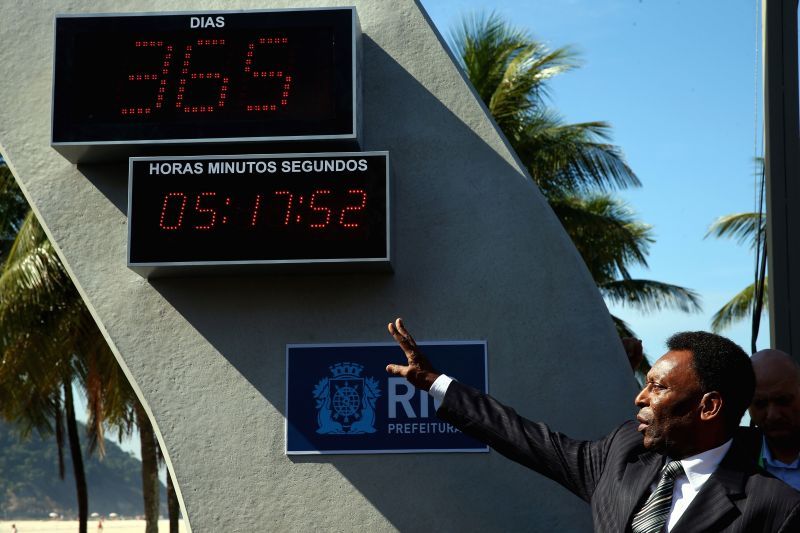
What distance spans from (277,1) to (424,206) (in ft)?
5.10

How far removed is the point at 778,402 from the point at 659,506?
1.33m

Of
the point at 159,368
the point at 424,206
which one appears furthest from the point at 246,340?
the point at 424,206

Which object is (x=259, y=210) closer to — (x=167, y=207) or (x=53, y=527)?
(x=167, y=207)

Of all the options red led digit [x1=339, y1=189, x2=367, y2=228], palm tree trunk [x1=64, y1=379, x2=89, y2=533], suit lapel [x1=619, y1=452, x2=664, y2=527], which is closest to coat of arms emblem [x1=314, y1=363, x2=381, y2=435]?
red led digit [x1=339, y1=189, x2=367, y2=228]

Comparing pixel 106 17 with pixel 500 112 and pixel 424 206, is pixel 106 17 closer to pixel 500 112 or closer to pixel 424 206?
pixel 424 206

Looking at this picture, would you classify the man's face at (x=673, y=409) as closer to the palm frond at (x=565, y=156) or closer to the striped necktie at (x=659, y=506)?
the striped necktie at (x=659, y=506)

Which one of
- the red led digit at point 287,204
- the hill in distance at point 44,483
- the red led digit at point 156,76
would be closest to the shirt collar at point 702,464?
the red led digit at point 287,204

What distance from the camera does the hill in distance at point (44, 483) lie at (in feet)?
341

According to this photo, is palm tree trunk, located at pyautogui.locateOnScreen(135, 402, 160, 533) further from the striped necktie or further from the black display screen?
the striped necktie

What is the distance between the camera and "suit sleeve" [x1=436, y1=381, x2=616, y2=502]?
3.43 meters

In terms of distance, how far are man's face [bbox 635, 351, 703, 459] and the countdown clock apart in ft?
9.51

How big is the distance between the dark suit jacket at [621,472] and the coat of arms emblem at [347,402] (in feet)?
6.49

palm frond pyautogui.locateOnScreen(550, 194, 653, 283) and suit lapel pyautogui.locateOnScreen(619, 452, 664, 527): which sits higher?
palm frond pyautogui.locateOnScreen(550, 194, 653, 283)

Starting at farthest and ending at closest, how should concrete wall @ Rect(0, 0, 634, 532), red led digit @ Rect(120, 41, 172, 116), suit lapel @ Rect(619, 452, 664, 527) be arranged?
red led digit @ Rect(120, 41, 172, 116) < concrete wall @ Rect(0, 0, 634, 532) < suit lapel @ Rect(619, 452, 664, 527)
